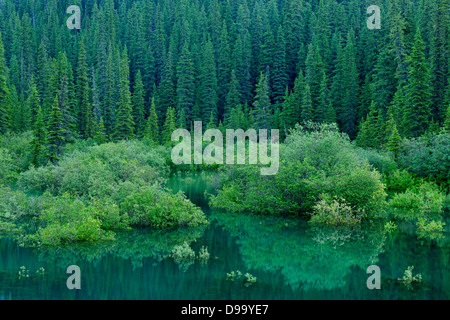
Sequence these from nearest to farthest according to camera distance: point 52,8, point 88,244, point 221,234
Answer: point 88,244 < point 221,234 < point 52,8

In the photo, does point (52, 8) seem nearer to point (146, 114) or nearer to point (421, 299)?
point (146, 114)

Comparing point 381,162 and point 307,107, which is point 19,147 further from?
point 307,107

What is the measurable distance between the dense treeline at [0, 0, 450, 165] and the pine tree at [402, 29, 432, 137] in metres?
0.12

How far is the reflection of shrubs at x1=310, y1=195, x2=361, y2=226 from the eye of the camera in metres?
28.8

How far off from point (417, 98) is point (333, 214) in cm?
2984

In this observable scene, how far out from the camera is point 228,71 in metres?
94.3

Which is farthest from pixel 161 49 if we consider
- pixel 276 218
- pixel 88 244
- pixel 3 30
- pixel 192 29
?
pixel 88 244

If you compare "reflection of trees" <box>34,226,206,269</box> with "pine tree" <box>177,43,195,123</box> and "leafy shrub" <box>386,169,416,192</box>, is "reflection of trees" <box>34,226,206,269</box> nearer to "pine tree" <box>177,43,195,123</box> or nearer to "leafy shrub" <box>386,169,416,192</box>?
"leafy shrub" <box>386,169,416,192</box>

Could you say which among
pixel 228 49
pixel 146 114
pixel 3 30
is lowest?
pixel 146 114

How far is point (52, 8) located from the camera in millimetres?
123438

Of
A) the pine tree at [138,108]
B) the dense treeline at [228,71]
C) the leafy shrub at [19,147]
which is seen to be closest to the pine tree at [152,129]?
the dense treeline at [228,71]

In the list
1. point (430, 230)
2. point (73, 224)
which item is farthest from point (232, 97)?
point (73, 224)

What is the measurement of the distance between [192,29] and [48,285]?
92.5m

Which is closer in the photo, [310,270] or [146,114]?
[310,270]
